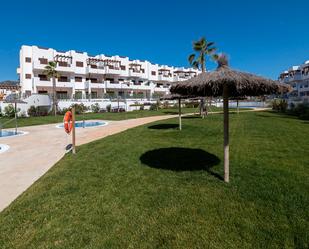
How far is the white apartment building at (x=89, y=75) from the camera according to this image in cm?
3741

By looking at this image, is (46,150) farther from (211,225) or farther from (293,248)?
(293,248)

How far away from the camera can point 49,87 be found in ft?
128

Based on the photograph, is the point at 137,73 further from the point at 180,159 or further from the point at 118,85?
the point at 180,159

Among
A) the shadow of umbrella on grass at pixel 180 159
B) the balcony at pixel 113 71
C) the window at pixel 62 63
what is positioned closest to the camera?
the shadow of umbrella on grass at pixel 180 159

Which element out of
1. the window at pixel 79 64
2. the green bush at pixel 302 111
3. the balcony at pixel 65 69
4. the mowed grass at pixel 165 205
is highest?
the window at pixel 79 64

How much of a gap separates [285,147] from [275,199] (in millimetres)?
5008

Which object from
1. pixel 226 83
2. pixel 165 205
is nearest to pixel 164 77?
pixel 226 83

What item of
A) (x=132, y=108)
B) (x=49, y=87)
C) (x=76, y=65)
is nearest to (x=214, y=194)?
(x=132, y=108)

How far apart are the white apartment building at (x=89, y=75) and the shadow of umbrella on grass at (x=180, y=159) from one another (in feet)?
68.6

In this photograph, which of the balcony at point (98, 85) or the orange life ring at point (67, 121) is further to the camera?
the balcony at point (98, 85)

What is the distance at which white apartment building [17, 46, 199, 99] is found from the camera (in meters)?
Answer: 37.4

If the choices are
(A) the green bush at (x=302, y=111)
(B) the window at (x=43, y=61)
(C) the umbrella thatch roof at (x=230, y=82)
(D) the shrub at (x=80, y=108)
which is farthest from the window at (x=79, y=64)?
(C) the umbrella thatch roof at (x=230, y=82)

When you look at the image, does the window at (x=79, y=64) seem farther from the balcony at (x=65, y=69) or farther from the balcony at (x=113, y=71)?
the balcony at (x=113, y=71)

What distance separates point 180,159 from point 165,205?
2993 millimetres
